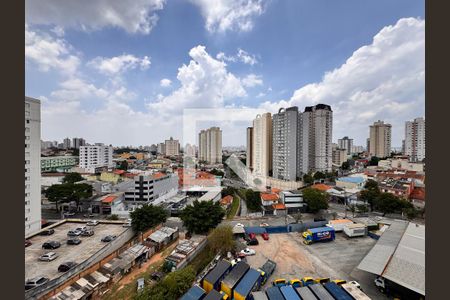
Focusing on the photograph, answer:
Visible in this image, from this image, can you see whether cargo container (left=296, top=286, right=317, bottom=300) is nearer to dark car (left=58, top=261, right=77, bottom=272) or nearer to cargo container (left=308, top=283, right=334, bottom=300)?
cargo container (left=308, top=283, right=334, bottom=300)

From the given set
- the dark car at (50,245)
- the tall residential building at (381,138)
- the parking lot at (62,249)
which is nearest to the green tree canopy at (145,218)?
the parking lot at (62,249)

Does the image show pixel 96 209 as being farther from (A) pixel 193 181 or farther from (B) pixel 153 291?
(B) pixel 153 291

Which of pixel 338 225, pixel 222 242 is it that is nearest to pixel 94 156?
pixel 222 242

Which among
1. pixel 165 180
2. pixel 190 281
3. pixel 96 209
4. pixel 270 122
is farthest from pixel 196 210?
pixel 270 122

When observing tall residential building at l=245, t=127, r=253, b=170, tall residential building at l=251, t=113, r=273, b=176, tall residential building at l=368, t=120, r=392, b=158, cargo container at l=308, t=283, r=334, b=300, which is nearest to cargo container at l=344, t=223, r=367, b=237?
cargo container at l=308, t=283, r=334, b=300

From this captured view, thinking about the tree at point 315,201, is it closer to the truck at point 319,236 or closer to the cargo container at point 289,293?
the truck at point 319,236
